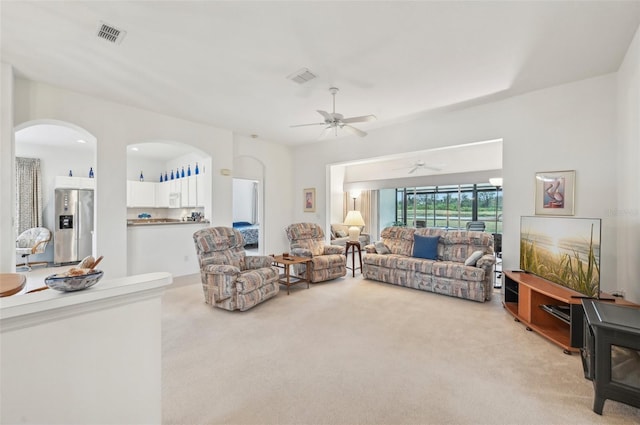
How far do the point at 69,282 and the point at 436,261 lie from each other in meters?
4.49

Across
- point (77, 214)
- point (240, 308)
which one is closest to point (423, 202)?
point (240, 308)

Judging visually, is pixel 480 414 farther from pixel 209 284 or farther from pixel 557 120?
pixel 557 120

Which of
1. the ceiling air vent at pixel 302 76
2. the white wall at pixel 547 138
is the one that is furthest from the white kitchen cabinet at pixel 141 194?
the white wall at pixel 547 138

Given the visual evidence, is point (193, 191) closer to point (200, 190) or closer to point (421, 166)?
point (200, 190)

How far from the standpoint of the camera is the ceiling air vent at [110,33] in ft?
7.97

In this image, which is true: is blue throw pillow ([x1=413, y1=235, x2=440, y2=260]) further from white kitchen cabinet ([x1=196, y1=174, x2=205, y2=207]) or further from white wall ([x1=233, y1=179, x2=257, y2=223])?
white wall ([x1=233, y1=179, x2=257, y2=223])

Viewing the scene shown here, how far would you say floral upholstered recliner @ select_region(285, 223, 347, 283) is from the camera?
4801 mm

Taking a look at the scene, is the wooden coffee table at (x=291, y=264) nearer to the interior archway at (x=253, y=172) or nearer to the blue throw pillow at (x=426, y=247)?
the blue throw pillow at (x=426, y=247)

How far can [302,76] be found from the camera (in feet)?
10.8

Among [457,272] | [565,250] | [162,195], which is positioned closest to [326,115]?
[457,272]

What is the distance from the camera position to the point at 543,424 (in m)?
1.68

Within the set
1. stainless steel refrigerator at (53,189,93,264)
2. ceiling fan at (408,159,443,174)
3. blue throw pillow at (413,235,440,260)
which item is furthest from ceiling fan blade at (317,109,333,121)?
stainless steel refrigerator at (53,189,93,264)

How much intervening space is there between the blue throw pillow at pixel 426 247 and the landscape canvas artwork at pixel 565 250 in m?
1.38

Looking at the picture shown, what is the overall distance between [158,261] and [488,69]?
551 cm
